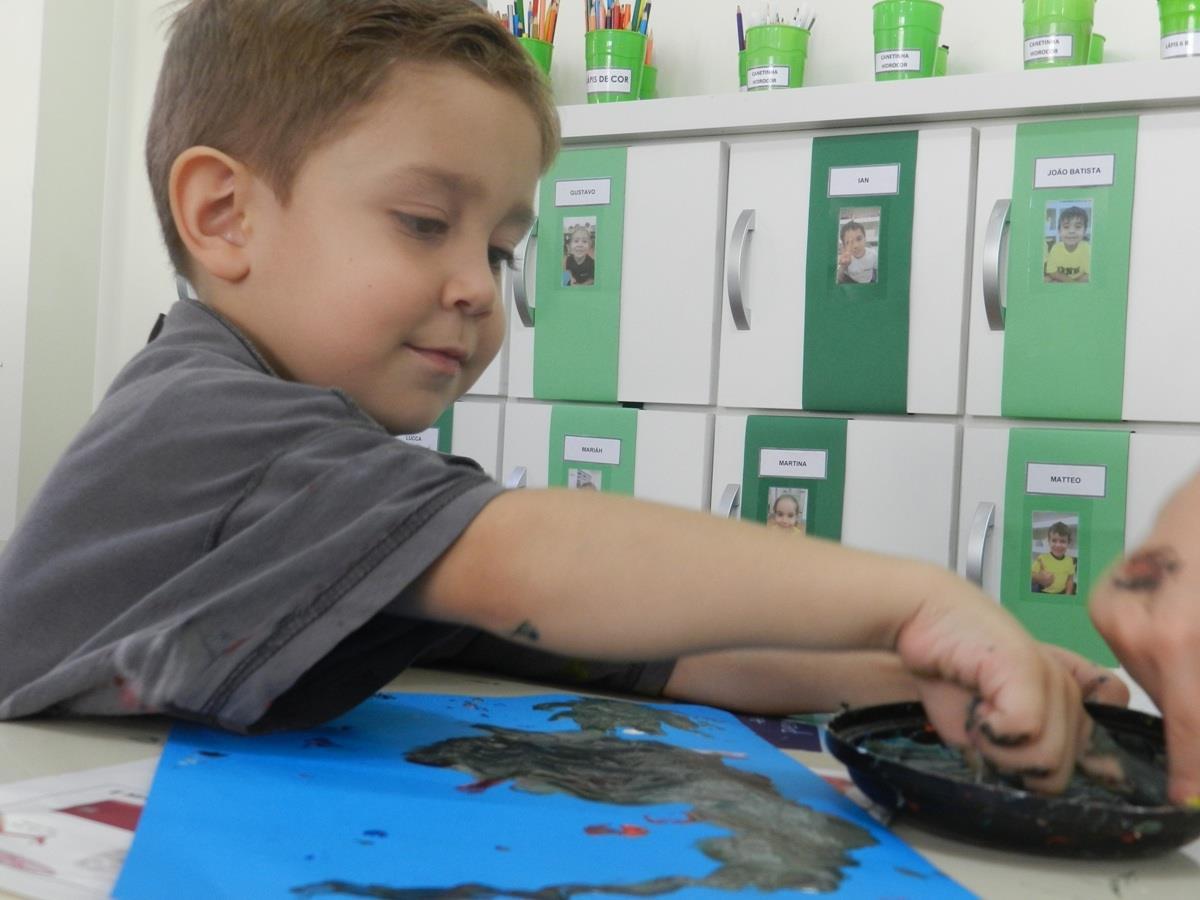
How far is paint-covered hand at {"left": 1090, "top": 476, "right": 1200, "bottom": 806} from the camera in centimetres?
47

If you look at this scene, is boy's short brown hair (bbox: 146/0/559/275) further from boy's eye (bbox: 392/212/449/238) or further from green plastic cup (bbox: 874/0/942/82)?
green plastic cup (bbox: 874/0/942/82)

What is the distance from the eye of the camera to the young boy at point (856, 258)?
1.85 meters

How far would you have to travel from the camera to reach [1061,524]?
1745mm

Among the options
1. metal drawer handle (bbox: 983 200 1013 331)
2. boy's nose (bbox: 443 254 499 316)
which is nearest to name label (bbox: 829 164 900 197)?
metal drawer handle (bbox: 983 200 1013 331)

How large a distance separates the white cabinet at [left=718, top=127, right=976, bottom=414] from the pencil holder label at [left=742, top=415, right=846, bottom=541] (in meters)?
0.04

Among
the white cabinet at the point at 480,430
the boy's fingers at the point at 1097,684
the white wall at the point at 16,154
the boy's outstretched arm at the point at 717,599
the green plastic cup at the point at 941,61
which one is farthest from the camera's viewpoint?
the white wall at the point at 16,154

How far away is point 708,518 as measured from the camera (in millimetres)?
515

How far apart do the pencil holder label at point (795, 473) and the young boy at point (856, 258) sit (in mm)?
206

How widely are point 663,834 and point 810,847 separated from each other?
0.16 ft

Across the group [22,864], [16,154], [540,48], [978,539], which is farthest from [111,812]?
[16,154]

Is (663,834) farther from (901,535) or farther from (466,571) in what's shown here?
(901,535)

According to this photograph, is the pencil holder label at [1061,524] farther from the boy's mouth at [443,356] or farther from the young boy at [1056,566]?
the boy's mouth at [443,356]

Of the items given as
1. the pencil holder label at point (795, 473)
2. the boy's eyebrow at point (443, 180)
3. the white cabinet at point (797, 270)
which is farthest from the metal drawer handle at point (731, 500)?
the boy's eyebrow at point (443, 180)

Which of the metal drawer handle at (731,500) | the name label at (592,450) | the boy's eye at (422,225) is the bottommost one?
the metal drawer handle at (731,500)
